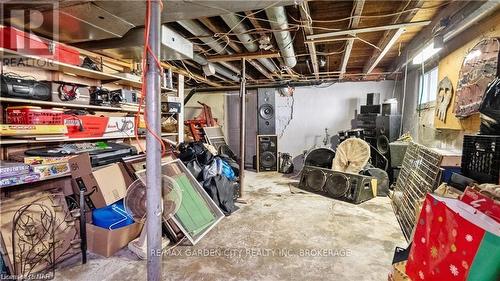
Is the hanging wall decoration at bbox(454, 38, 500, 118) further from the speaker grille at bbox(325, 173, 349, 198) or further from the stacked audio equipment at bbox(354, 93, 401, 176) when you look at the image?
the stacked audio equipment at bbox(354, 93, 401, 176)

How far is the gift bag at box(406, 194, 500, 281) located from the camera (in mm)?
943

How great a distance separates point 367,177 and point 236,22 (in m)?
2.84

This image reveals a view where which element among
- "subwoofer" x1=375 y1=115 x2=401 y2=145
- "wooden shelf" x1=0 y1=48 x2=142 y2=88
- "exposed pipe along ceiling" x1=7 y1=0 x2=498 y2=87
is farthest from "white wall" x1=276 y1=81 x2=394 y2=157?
"wooden shelf" x1=0 y1=48 x2=142 y2=88

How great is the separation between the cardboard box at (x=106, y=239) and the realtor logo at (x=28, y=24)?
1548 mm

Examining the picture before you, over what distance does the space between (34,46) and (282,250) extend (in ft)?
8.84

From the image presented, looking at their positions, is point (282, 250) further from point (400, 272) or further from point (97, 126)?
point (97, 126)

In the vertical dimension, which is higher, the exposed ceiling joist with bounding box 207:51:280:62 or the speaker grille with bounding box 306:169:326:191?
the exposed ceiling joist with bounding box 207:51:280:62

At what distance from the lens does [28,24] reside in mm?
2076

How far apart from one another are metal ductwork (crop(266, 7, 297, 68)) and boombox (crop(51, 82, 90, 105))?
2012 mm

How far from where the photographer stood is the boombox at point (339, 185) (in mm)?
3658

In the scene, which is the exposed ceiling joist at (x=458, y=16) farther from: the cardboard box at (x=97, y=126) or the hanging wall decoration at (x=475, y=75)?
the cardboard box at (x=97, y=126)

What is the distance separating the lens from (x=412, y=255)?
4.39 feet

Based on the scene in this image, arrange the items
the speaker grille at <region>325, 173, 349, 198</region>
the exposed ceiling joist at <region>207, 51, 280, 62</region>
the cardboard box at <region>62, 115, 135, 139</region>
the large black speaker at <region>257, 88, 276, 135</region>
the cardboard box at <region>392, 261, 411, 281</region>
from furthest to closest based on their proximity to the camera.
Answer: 1. the large black speaker at <region>257, 88, 276, 135</region>
2. the speaker grille at <region>325, 173, 349, 198</region>
3. the exposed ceiling joist at <region>207, 51, 280, 62</region>
4. the cardboard box at <region>62, 115, 135, 139</region>
5. the cardboard box at <region>392, 261, 411, 281</region>

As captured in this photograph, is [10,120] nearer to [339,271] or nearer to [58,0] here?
[58,0]
